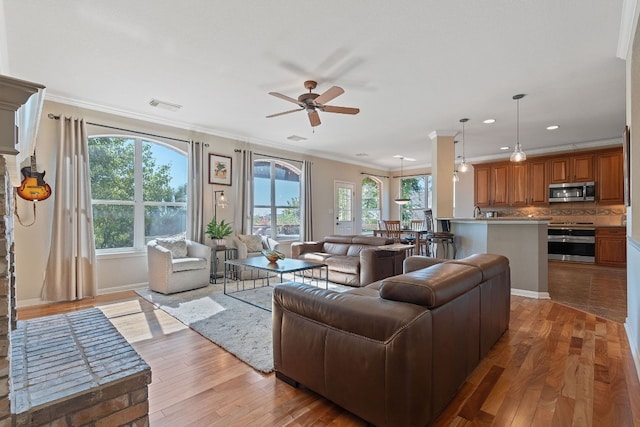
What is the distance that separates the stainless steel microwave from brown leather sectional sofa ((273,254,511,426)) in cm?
616

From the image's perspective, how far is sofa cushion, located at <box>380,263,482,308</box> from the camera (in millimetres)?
1596

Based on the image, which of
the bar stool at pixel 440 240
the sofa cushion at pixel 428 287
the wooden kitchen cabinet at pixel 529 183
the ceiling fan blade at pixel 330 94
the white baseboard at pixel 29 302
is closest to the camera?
the sofa cushion at pixel 428 287

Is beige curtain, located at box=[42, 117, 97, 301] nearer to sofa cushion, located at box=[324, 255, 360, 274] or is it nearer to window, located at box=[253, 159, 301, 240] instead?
window, located at box=[253, 159, 301, 240]

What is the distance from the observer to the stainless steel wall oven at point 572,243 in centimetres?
634

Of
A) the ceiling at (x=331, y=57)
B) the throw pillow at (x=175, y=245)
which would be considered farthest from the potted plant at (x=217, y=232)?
the ceiling at (x=331, y=57)

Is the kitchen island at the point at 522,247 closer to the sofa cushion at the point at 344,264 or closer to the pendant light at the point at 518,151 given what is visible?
the pendant light at the point at 518,151

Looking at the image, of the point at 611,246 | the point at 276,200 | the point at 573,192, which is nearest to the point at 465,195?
the point at 573,192

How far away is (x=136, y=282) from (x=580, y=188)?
862cm

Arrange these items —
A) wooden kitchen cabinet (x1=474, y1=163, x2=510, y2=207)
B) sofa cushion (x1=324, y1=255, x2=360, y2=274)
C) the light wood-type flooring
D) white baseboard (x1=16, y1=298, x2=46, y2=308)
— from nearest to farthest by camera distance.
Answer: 1. the light wood-type flooring
2. white baseboard (x1=16, y1=298, x2=46, y2=308)
3. sofa cushion (x1=324, y1=255, x2=360, y2=274)
4. wooden kitchen cabinet (x1=474, y1=163, x2=510, y2=207)

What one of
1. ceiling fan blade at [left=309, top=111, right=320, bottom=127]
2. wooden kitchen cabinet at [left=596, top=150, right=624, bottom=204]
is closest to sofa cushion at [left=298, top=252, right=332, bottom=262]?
ceiling fan blade at [left=309, top=111, right=320, bottom=127]

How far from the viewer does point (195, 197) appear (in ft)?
17.1

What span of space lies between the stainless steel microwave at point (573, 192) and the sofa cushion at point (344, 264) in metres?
5.04

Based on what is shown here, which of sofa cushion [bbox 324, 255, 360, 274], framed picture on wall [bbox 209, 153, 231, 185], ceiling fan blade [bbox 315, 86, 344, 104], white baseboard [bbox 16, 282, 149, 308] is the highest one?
ceiling fan blade [bbox 315, 86, 344, 104]

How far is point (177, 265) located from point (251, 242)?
1.47m
